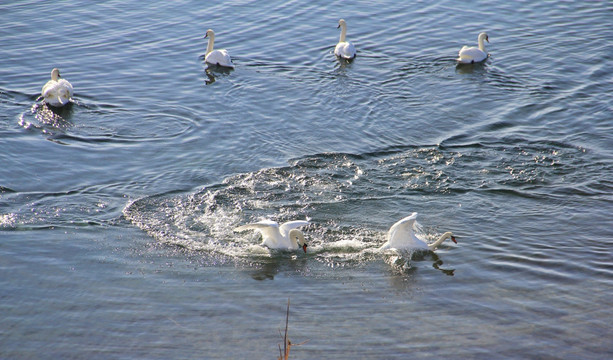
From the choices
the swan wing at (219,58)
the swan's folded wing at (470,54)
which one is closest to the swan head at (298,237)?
the swan wing at (219,58)

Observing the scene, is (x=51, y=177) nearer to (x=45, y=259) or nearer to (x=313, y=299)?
(x=45, y=259)

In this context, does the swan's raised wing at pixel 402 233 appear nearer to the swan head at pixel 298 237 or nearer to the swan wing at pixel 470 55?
the swan head at pixel 298 237

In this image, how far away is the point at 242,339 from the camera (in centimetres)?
849

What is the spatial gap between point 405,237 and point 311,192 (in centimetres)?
233

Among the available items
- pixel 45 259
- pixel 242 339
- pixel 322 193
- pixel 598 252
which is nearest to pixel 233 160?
pixel 322 193

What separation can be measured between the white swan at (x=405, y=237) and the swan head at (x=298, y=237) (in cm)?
117

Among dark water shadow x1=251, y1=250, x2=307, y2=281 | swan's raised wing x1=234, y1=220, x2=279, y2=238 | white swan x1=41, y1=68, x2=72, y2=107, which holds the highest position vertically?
white swan x1=41, y1=68, x2=72, y2=107

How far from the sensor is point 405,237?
10.4m

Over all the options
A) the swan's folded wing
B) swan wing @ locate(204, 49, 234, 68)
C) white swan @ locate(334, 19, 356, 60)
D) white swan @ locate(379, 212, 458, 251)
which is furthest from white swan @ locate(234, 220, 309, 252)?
the swan's folded wing

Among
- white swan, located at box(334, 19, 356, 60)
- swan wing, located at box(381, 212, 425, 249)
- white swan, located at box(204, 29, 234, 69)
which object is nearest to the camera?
swan wing, located at box(381, 212, 425, 249)

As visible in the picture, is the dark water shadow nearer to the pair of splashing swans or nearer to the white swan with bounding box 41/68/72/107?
the pair of splashing swans

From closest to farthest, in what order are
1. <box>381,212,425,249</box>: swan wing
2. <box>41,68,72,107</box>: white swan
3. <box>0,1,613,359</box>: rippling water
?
<box>0,1,613,359</box>: rippling water < <box>381,212,425,249</box>: swan wing < <box>41,68,72,107</box>: white swan

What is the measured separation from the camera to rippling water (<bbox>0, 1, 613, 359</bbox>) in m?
8.74

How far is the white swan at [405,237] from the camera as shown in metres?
10.4
